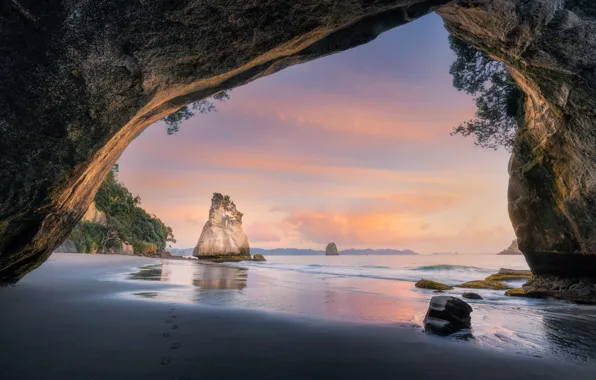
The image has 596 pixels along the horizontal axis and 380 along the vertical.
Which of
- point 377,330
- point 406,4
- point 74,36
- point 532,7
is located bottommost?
point 377,330

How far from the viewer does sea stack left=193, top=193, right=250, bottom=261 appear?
58.6 meters

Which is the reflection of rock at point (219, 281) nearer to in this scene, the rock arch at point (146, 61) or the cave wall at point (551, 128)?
the rock arch at point (146, 61)

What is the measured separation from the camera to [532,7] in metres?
6.18

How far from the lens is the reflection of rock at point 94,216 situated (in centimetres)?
3391

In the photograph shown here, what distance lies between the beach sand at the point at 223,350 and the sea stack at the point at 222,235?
52389mm

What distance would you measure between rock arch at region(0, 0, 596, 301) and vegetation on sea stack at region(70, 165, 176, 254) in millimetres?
29994

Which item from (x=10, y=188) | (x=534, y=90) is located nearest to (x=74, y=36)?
(x=10, y=188)

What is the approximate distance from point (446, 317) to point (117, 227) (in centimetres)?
4242

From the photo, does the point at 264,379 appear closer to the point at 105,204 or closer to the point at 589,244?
the point at 589,244

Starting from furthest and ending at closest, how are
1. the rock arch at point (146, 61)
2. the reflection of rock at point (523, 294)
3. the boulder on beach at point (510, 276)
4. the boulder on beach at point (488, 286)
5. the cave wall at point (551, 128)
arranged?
the boulder on beach at point (510, 276) < the boulder on beach at point (488, 286) < the reflection of rock at point (523, 294) < the cave wall at point (551, 128) < the rock arch at point (146, 61)

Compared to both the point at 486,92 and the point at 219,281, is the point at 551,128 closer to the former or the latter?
the point at 486,92

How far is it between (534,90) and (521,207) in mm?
4632

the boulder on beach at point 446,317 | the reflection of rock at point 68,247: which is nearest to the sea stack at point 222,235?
the reflection of rock at point 68,247

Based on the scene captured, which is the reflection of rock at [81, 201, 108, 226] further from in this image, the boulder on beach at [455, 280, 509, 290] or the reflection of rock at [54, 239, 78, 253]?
the boulder on beach at [455, 280, 509, 290]
